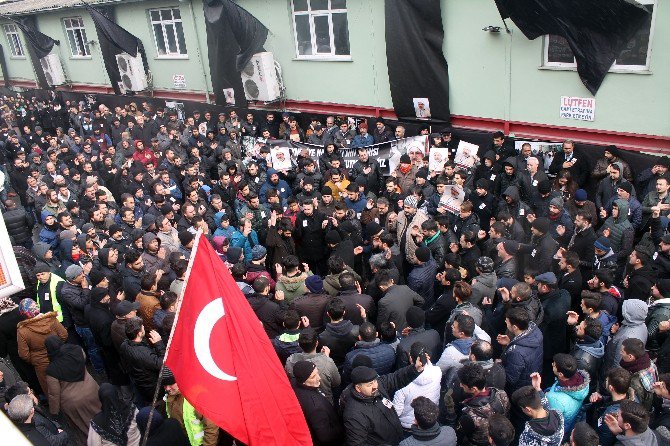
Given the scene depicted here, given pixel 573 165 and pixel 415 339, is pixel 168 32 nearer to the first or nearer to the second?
pixel 573 165

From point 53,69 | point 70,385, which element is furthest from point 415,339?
point 53,69

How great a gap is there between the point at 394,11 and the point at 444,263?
658 centimetres

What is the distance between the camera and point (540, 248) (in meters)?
6.27

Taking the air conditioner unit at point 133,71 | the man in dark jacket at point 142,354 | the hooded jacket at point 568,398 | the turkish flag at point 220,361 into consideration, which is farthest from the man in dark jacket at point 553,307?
the air conditioner unit at point 133,71

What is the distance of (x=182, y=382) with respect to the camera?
362 cm

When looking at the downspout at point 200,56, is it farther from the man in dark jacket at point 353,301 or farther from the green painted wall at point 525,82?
the man in dark jacket at point 353,301

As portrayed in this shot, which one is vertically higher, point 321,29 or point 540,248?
point 321,29

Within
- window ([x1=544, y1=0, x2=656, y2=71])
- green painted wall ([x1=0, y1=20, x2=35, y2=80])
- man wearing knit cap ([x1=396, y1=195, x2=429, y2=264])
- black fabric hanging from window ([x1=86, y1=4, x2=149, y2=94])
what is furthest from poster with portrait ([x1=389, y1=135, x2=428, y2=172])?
green painted wall ([x1=0, y1=20, x2=35, y2=80])

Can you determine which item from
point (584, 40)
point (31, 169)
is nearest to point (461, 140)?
point (584, 40)

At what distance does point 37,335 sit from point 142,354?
158 centimetres

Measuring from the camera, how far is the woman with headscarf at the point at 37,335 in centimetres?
576

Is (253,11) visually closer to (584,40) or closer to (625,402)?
(584,40)

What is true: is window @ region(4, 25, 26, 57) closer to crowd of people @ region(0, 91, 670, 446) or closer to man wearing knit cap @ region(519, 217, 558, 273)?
crowd of people @ region(0, 91, 670, 446)

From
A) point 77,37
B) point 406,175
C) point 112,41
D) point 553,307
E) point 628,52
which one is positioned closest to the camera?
point 553,307
